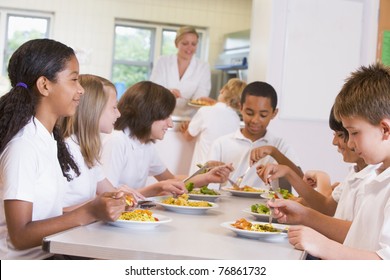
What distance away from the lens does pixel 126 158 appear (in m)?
2.79

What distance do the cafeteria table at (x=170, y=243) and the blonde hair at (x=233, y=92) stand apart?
222cm

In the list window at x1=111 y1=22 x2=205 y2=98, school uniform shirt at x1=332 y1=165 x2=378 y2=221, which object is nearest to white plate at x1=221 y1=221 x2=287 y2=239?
school uniform shirt at x1=332 y1=165 x2=378 y2=221

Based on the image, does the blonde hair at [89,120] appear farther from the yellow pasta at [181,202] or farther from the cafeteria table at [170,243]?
the cafeteria table at [170,243]

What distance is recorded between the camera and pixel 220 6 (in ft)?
22.1

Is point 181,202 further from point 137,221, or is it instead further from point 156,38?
point 156,38

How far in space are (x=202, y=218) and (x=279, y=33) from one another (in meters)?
2.44

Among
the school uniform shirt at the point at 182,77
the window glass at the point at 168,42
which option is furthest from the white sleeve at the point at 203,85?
the window glass at the point at 168,42

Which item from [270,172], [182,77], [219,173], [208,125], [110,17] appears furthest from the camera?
[110,17]

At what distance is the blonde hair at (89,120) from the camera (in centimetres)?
222

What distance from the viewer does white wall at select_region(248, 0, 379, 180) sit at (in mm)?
4070

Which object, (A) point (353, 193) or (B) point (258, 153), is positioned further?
(B) point (258, 153)

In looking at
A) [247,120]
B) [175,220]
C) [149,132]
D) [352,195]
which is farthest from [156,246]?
[247,120]

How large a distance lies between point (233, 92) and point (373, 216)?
8.27ft

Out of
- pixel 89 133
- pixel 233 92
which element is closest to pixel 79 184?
pixel 89 133
